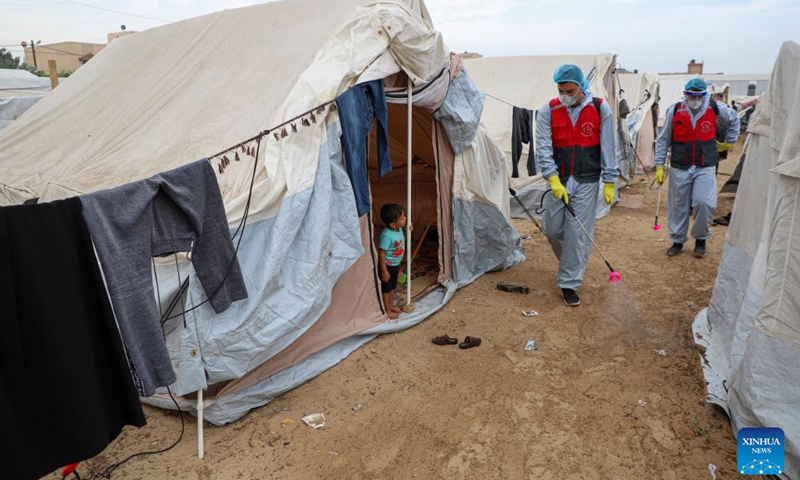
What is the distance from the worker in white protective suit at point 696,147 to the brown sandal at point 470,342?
11.5 feet

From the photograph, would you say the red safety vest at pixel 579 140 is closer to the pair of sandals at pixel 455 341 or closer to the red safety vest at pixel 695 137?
the red safety vest at pixel 695 137

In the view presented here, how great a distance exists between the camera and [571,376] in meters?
3.94

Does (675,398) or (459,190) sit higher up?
(459,190)

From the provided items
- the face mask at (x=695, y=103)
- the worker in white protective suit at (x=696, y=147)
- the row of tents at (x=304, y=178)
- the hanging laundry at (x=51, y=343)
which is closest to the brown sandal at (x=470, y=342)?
the row of tents at (x=304, y=178)

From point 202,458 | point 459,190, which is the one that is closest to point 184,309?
point 202,458

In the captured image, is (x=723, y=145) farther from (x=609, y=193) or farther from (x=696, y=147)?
(x=609, y=193)

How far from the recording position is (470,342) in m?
4.41

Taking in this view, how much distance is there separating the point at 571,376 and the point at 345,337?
1.75 m

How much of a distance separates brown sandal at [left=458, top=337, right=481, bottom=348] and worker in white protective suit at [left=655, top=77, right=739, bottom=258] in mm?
3491

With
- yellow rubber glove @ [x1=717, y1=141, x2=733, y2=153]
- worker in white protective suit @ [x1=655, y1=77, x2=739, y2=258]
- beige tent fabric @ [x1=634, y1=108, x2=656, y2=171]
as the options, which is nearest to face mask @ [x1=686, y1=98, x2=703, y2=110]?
worker in white protective suit @ [x1=655, y1=77, x2=739, y2=258]

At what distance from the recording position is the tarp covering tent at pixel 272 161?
11.3ft

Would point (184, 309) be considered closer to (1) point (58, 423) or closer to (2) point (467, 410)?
(1) point (58, 423)

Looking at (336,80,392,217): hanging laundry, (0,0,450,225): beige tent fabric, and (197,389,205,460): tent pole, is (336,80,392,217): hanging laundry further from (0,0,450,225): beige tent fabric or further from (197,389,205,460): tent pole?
(197,389,205,460): tent pole

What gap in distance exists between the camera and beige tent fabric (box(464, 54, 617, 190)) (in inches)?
376
